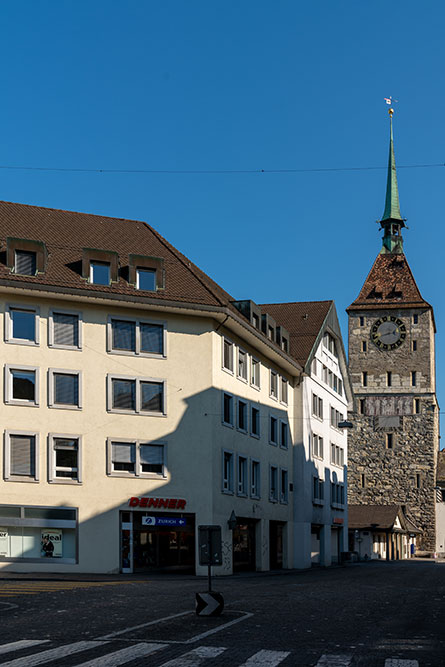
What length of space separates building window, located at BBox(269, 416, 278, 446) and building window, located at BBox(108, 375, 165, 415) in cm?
1141

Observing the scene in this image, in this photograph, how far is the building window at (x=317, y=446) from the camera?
200ft

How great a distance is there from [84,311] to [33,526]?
29.1 feet

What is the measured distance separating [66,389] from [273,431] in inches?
615

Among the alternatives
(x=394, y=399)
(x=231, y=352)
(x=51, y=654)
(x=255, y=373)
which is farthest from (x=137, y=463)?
(x=394, y=399)

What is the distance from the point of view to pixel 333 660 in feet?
37.0

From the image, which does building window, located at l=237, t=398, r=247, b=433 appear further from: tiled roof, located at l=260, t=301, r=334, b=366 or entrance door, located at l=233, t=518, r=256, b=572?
tiled roof, located at l=260, t=301, r=334, b=366

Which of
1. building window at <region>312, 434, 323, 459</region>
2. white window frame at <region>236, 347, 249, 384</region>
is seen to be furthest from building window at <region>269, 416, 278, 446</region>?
building window at <region>312, 434, 323, 459</region>


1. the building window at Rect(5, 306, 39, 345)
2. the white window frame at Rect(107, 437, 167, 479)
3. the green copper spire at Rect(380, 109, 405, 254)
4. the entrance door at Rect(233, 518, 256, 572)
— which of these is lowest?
the entrance door at Rect(233, 518, 256, 572)

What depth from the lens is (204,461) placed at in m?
42.6

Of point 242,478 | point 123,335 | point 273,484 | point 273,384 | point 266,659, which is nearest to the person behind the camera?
point 266,659

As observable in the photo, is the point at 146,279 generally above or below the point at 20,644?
above

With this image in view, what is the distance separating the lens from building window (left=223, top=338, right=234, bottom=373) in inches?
1800

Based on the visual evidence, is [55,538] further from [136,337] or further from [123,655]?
[123,655]

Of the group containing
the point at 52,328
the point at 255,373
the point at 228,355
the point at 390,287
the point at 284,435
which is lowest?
the point at 284,435
